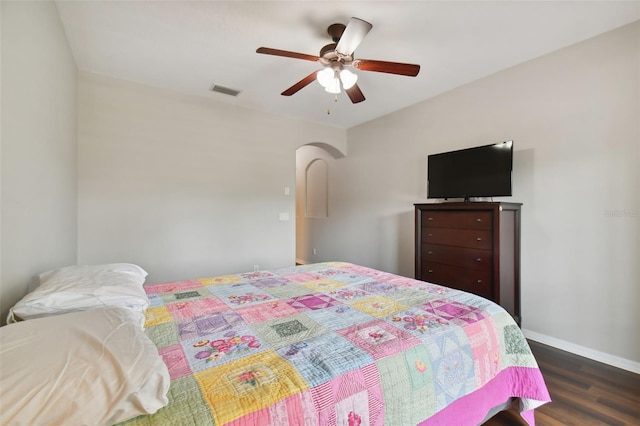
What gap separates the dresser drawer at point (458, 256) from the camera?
8.16ft

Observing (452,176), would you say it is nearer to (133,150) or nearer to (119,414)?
(119,414)

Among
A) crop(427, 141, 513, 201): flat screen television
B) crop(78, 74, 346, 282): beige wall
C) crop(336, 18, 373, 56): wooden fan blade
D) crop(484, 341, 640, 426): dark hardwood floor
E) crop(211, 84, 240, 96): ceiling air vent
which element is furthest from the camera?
crop(211, 84, 240, 96): ceiling air vent

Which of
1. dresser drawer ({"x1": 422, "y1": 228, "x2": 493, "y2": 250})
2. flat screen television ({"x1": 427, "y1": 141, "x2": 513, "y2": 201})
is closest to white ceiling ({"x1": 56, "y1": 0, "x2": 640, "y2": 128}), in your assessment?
flat screen television ({"x1": 427, "y1": 141, "x2": 513, "y2": 201})

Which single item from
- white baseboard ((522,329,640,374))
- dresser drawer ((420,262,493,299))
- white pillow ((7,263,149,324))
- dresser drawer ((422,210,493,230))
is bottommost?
white baseboard ((522,329,640,374))

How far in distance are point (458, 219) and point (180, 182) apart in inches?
125

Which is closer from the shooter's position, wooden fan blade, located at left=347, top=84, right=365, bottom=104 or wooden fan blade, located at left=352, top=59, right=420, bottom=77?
wooden fan blade, located at left=352, top=59, right=420, bottom=77

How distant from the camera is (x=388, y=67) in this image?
206 cm

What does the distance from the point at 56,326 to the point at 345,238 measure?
429 centimetres

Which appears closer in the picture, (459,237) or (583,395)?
(583,395)

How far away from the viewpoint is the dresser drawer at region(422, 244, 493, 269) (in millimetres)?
2486

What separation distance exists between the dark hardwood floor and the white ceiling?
2.67m

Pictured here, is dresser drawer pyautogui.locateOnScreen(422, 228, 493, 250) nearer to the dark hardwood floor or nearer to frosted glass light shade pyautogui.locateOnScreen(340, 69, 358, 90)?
the dark hardwood floor

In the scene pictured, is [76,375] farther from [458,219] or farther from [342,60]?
[458,219]

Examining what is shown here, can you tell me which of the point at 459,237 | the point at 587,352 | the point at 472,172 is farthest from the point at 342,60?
the point at 587,352
